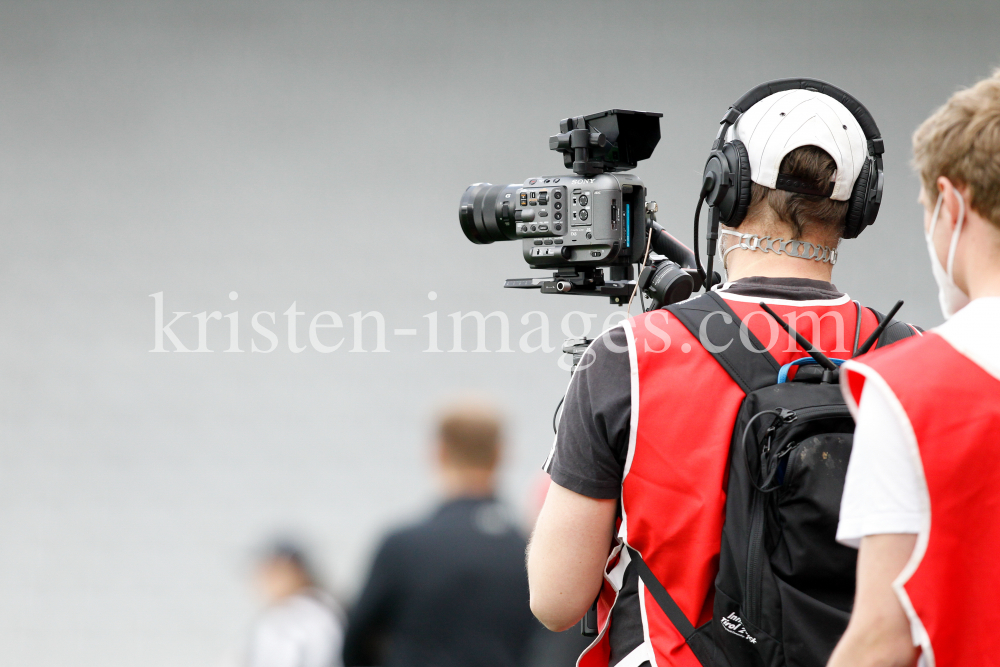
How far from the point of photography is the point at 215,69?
334cm

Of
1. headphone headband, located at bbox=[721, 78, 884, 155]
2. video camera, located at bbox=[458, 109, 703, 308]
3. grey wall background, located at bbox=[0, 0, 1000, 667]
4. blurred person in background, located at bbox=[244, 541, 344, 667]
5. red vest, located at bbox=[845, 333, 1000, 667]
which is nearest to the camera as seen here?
red vest, located at bbox=[845, 333, 1000, 667]

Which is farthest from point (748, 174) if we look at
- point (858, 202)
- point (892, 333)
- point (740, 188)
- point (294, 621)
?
point (294, 621)

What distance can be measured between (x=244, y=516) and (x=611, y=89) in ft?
7.12

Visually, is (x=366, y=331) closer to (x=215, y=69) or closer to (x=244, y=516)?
(x=244, y=516)

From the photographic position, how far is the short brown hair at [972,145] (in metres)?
0.65

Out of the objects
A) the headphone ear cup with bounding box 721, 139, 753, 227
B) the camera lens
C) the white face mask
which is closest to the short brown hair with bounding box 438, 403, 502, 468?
the camera lens

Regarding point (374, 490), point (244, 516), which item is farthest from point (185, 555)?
point (374, 490)

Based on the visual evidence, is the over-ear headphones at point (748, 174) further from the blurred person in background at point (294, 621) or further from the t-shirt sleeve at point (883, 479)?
the blurred person in background at point (294, 621)

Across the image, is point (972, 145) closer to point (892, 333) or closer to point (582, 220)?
point (892, 333)

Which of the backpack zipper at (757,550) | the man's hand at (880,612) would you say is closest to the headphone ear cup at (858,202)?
the backpack zipper at (757,550)

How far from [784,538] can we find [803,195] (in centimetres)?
38

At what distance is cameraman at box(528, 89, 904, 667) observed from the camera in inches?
35.0

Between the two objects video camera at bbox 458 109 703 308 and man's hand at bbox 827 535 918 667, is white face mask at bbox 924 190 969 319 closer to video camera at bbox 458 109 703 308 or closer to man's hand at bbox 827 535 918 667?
man's hand at bbox 827 535 918 667

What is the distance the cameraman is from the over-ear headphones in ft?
0.04
